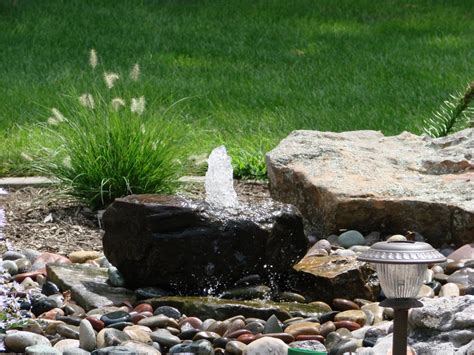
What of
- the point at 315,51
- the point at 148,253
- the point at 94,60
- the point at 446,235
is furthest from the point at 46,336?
the point at 315,51

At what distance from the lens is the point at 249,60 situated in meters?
11.5

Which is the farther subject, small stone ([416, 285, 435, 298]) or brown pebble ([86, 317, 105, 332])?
small stone ([416, 285, 435, 298])

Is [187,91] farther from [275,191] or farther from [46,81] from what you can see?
[275,191]

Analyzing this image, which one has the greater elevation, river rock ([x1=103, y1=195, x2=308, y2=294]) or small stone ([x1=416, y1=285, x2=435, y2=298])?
river rock ([x1=103, y1=195, x2=308, y2=294])

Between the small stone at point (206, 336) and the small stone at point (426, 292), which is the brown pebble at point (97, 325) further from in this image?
the small stone at point (426, 292)

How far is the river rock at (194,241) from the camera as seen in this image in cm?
504

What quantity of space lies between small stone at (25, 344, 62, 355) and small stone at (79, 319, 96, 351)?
15 cm

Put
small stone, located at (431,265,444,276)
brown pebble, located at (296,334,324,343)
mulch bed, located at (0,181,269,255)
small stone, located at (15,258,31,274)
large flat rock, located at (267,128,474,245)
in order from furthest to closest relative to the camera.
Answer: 1. mulch bed, located at (0,181,269,255)
2. large flat rock, located at (267,128,474,245)
3. small stone, located at (15,258,31,274)
4. small stone, located at (431,265,444,276)
5. brown pebble, located at (296,334,324,343)

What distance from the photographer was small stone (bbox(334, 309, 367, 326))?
4660mm

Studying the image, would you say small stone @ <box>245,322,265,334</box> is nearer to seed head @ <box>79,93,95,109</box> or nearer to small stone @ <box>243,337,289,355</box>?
small stone @ <box>243,337,289,355</box>

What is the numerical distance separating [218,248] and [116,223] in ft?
1.60

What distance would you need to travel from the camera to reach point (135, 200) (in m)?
5.12

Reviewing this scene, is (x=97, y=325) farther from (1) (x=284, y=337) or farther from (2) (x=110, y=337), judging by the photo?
(1) (x=284, y=337)

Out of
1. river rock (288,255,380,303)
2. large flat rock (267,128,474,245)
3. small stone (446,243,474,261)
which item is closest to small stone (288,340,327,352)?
river rock (288,255,380,303)
